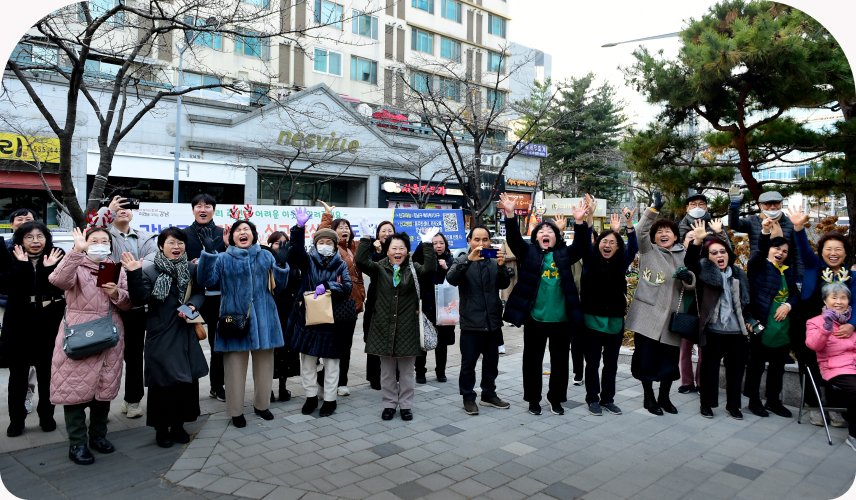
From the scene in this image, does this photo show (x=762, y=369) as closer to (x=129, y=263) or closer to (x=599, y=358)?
(x=599, y=358)

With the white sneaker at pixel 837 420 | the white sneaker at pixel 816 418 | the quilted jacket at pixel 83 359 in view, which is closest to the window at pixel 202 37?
the quilted jacket at pixel 83 359

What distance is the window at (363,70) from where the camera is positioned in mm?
12468

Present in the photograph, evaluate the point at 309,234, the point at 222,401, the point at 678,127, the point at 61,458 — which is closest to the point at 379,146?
the point at 309,234

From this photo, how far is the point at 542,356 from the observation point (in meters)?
5.18

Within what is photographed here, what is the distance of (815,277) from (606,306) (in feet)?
6.03

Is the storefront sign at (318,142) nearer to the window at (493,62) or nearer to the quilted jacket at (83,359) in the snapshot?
the window at (493,62)

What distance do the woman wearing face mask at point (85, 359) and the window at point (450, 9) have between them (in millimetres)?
7966

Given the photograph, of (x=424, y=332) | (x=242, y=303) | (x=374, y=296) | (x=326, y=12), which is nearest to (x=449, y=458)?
(x=424, y=332)

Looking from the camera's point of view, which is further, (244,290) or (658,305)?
(658,305)

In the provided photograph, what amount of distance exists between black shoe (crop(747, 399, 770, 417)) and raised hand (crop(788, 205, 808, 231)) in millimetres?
1669

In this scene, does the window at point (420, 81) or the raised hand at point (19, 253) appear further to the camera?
the window at point (420, 81)

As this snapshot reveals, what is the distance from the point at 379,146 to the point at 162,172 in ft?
28.7

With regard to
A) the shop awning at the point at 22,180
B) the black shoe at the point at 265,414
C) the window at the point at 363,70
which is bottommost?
the black shoe at the point at 265,414

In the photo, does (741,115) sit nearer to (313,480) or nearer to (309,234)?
(313,480)
